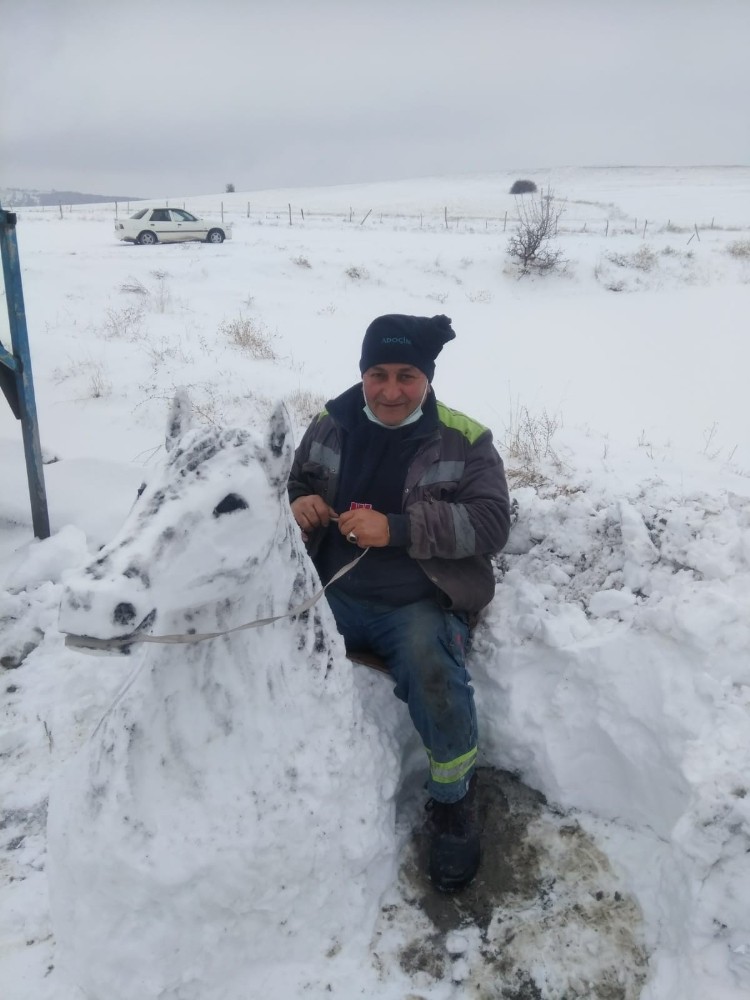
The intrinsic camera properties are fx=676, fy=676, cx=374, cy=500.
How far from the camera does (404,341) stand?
7.95ft

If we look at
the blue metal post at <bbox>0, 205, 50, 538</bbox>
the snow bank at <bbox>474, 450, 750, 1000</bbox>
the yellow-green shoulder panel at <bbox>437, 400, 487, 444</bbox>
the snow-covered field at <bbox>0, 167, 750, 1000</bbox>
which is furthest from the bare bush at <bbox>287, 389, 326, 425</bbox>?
the yellow-green shoulder panel at <bbox>437, 400, 487, 444</bbox>

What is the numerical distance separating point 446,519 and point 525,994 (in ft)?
4.67

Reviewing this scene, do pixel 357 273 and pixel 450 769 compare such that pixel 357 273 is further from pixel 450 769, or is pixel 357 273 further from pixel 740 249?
pixel 450 769

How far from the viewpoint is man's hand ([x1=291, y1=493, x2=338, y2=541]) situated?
246cm

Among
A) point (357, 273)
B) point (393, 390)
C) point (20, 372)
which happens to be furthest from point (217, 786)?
point (357, 273)

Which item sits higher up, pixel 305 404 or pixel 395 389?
pixel 395 389

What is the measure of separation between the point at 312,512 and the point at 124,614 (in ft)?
3.62

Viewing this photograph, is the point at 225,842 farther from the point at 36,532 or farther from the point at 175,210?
the point at 175,210

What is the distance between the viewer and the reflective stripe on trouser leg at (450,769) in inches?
88.1

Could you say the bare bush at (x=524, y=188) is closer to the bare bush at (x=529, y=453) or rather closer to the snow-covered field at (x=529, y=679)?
the snow-covered field at (x=529, y=679)

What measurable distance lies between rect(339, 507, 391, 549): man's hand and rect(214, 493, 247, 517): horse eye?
0.67 meters

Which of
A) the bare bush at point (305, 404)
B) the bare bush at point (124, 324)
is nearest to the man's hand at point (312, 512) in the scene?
the bare bush at point (305, 404)

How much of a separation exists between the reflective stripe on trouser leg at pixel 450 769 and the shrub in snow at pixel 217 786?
314 mm

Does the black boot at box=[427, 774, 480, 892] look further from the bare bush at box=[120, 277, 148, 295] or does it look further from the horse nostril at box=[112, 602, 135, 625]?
the bare bush at box=[120, 277, 148, 295]
